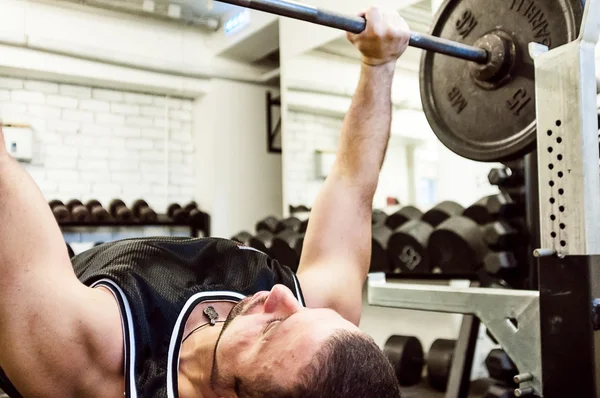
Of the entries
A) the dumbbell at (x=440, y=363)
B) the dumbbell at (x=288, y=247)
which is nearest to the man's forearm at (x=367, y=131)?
the dumbbell at (x=440, y=363)

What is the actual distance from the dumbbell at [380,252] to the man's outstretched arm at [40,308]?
202cm

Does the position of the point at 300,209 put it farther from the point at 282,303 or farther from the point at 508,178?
the point at 282,303

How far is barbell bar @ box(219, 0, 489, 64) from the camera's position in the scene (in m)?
1.22

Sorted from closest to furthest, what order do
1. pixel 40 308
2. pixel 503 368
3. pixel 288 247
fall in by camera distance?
pixel 40 308 < pixel 503 368 < pixel 288 247

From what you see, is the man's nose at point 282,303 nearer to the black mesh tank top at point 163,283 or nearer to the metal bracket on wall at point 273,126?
the black mesh tank top at point 163,283

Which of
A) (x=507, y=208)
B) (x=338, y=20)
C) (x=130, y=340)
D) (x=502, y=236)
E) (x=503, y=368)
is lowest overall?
(x=503, y=368)

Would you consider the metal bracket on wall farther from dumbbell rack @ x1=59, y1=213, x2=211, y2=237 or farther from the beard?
the beard

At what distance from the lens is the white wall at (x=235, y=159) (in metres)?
5.04

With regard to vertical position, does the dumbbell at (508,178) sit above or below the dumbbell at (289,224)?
above

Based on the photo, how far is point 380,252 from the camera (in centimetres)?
287

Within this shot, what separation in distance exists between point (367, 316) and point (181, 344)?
8.32ft

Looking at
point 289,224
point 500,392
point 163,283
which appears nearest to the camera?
point 163,283

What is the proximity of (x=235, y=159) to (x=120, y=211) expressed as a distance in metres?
1.15

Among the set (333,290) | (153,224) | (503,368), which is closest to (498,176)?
(503,368)
